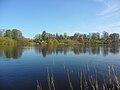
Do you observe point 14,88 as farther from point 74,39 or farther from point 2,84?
point 74,39

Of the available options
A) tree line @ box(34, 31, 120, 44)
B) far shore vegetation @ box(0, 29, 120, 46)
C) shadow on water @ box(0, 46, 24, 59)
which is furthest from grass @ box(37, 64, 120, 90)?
tree line @ box(34, 31, 120, 44)

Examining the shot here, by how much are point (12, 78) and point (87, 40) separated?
104538mm

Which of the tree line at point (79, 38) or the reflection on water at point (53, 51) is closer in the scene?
the reflection on water at point (53, 51)

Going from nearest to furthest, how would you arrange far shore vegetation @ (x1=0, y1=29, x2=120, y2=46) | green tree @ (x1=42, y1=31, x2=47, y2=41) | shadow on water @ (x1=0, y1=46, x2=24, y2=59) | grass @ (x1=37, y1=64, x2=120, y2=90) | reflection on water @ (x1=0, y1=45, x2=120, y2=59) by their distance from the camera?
grass @ (x1=37, y1=64, x2=120, y2=90) < shadow on water @ (x1=0, y1=46, x2=24, y2=59) < reflection on water @ (x1=0, y1=45, x2=120, y2=59) < far shore vegetation @ (x1=0, y1=29, x2=120, y2=46) < green tree @ (x1=42, y1=31, x2=47, y2=41)

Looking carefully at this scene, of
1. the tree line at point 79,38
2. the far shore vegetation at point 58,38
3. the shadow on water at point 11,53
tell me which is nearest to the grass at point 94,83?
the shadow on water at point 11,53

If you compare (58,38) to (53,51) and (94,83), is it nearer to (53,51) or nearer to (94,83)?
(53,51)

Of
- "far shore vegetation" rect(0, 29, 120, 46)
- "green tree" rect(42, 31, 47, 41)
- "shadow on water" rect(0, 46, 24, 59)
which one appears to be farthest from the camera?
"green tree" rect(42, 31, 47, 41)

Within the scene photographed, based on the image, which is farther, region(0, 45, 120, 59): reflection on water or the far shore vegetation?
the far shore vegetation

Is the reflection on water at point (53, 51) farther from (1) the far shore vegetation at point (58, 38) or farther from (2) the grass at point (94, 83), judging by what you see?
(1) the far shore vegetation at point (58, 38)

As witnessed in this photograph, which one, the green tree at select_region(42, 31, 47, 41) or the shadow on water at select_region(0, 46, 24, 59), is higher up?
the green tree at select_region(42, 31, 47, 41)

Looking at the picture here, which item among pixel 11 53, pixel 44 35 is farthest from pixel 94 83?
pixel 44 35

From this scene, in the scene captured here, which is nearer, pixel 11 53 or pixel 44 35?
pixel 11 53

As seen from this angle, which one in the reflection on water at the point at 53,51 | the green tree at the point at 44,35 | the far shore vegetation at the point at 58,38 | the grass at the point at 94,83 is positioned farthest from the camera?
the green tree at the point at 44,35

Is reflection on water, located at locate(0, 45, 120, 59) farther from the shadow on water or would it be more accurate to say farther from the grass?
the grass
